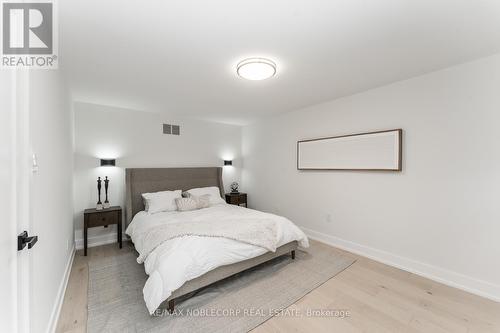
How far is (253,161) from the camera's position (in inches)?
205

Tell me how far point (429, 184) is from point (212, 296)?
281cm

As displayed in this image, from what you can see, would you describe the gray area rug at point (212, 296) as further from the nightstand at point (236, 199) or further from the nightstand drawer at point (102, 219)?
the nightstand at point (236, 199)

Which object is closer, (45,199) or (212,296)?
(45,199)

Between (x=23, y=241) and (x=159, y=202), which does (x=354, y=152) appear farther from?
(x=23, y=241)

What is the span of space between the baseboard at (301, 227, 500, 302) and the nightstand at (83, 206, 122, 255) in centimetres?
348

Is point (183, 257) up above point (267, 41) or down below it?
below

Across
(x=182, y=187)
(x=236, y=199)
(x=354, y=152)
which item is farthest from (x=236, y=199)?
(x=354, y=152)

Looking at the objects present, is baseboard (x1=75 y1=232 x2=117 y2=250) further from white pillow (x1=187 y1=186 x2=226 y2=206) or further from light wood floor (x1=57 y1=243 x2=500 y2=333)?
white pillow (x1=187 y1=186 x2=226 y2=206)

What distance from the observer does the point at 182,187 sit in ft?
14.1

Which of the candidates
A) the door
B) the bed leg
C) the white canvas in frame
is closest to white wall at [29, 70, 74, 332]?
the door

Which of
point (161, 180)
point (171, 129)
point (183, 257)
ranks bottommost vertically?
point (183, 257)

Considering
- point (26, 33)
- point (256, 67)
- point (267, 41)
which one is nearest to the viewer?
point (26, 33)

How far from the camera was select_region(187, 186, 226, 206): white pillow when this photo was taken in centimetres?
406

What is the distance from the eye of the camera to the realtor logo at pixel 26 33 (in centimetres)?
105
